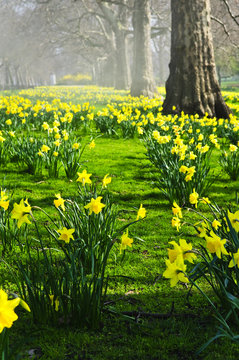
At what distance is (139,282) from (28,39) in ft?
138

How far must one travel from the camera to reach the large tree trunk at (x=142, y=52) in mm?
15906

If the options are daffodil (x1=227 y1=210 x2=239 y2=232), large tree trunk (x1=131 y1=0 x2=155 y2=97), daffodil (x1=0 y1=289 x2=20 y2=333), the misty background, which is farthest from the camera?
the misty background

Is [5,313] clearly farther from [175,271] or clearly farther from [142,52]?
[142,52]

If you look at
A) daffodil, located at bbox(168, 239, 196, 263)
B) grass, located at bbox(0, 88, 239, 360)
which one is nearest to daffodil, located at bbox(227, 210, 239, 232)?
daffodil, located at bbox(168, 239, 196, 263)

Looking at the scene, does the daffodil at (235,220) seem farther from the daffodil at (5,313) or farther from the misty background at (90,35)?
the misty background at (90,35)

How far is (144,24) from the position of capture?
16141 millimetres

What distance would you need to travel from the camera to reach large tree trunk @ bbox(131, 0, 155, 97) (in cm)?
1591

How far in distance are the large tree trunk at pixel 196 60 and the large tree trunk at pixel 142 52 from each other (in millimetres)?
7519

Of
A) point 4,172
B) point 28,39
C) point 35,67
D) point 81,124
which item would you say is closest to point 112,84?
point 28,39

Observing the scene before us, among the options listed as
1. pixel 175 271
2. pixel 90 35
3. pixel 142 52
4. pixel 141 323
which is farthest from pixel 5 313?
pixel 90 35

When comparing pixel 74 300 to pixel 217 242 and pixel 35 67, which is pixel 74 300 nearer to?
pixel 217 242

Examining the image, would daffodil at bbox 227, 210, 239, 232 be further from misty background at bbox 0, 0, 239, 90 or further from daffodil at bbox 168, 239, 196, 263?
misty background at bbox 0, 0, 239, 90

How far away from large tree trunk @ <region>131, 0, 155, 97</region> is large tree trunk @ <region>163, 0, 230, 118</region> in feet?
24.7

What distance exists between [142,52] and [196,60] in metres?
8.80
